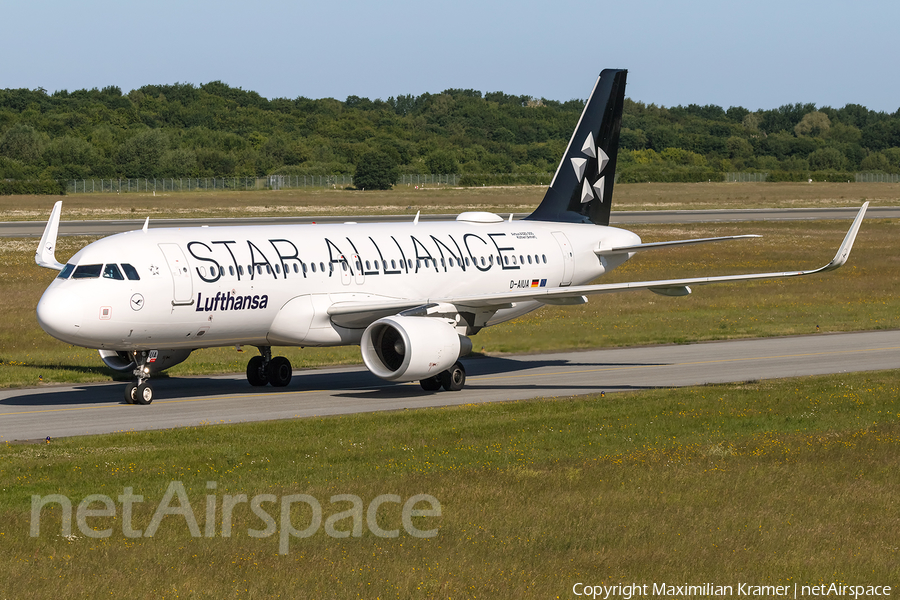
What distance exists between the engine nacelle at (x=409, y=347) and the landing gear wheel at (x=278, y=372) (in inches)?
146

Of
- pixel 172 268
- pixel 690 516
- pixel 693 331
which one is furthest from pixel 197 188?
pixel 690 516

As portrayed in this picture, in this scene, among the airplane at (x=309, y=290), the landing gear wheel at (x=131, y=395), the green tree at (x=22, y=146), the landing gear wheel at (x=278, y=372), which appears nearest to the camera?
the airplane at (x=309, y=290)

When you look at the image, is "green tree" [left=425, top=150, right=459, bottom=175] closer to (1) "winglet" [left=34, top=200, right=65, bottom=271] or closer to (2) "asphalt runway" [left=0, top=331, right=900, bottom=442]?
(2) "asphalt runway" [left=0, top=331, right=900, bottom=442]

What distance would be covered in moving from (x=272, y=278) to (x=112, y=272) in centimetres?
420

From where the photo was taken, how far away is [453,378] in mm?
30719

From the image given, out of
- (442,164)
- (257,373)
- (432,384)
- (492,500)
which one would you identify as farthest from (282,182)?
(492,500)

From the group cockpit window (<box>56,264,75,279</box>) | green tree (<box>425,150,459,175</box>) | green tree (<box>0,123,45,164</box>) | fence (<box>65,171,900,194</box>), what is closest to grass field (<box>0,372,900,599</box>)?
cockpit window (<box>56,264,75,279</box>)

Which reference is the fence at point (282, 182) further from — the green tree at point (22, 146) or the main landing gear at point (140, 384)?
the main landing gear at point (140, 384)

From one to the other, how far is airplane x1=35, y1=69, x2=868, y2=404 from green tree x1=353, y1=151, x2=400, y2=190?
124365 mm

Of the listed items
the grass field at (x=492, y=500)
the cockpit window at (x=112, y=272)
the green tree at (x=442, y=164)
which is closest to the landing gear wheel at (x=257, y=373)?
the cockpit window at (x=112, y=272)

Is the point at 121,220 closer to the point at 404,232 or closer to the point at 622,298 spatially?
the point at 622,298

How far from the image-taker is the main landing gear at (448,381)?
30672 millimetres

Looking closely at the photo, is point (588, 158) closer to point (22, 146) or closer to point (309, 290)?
point (309, 290)

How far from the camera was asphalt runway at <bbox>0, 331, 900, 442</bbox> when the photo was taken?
86.5ft
